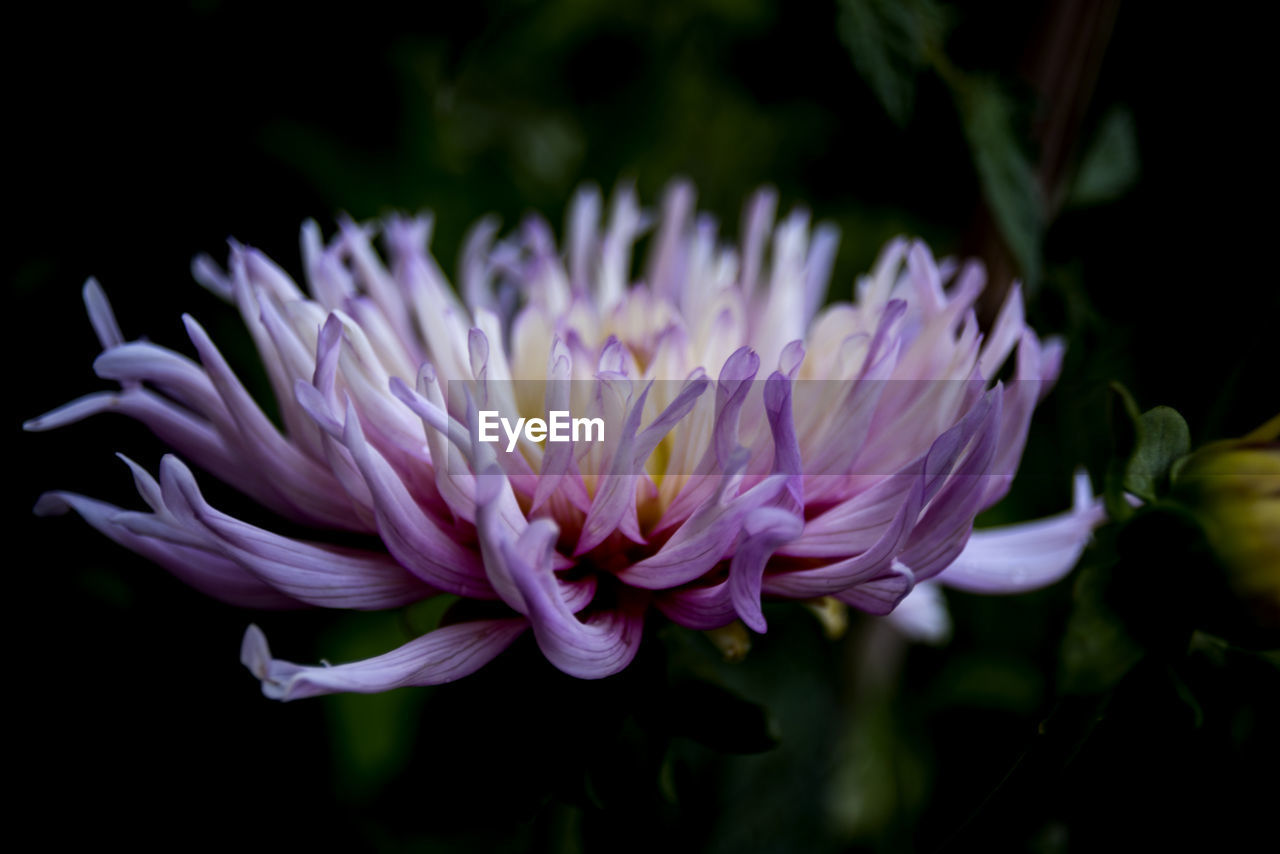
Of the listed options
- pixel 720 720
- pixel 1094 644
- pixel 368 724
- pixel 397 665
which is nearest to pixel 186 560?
pixel 397 665

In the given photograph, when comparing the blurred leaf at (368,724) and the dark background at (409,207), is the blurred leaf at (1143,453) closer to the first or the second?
the dark background at (409,207)

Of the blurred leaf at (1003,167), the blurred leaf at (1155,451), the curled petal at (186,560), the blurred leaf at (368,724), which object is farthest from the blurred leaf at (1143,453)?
the blurred leaf at (368,724)

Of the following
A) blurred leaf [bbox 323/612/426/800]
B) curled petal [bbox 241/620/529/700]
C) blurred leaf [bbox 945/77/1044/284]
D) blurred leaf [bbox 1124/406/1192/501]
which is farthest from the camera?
blurred leaf [bbox 323/612/426/800]

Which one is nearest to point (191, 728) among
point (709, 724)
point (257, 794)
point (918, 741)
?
point (257, 794)

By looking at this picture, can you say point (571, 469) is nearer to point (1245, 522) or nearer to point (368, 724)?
point (1245, 522)

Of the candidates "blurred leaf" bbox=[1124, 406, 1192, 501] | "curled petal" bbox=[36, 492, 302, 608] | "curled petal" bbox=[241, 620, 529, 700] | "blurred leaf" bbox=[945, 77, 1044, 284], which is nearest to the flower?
"blurred leaf" bbox=[1124, 406, 1192, 501]

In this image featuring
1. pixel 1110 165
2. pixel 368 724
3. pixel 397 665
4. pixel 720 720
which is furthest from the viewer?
pixel 368 724

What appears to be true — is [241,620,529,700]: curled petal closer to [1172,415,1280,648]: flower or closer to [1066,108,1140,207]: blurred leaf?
[1172,415,1280,648]: flower
